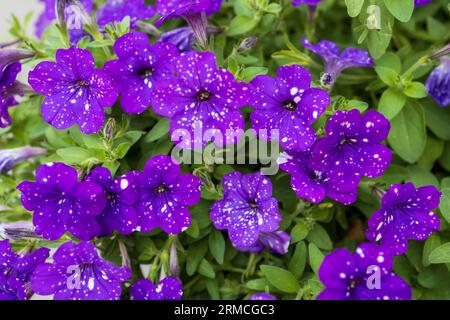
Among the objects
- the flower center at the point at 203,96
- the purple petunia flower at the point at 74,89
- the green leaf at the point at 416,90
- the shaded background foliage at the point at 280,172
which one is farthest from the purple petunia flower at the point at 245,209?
the green leaf at the point at 416,90

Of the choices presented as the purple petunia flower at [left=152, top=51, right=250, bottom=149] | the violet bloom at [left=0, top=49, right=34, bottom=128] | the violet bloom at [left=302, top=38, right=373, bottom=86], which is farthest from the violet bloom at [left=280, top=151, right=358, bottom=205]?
the violet bloom at [left=0, top=49, right=34, bottom=128]

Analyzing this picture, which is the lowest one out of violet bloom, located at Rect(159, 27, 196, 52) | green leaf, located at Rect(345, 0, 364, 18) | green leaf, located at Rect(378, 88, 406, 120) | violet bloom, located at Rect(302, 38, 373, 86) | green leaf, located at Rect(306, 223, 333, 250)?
green leaf, located at Rect(306, 223, 333, 250)

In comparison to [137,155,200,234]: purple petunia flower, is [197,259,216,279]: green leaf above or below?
below

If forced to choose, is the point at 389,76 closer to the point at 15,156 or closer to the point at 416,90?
the point at 416,90

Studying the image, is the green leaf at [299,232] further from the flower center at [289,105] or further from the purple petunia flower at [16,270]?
the purple petunia flower at [16,270]

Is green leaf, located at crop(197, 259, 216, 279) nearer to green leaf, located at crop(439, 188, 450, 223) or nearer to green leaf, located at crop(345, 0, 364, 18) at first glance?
green leaf, located at crop(439, 188, 450, 223)

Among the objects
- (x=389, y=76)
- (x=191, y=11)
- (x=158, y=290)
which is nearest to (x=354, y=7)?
(x=389, y=76)
